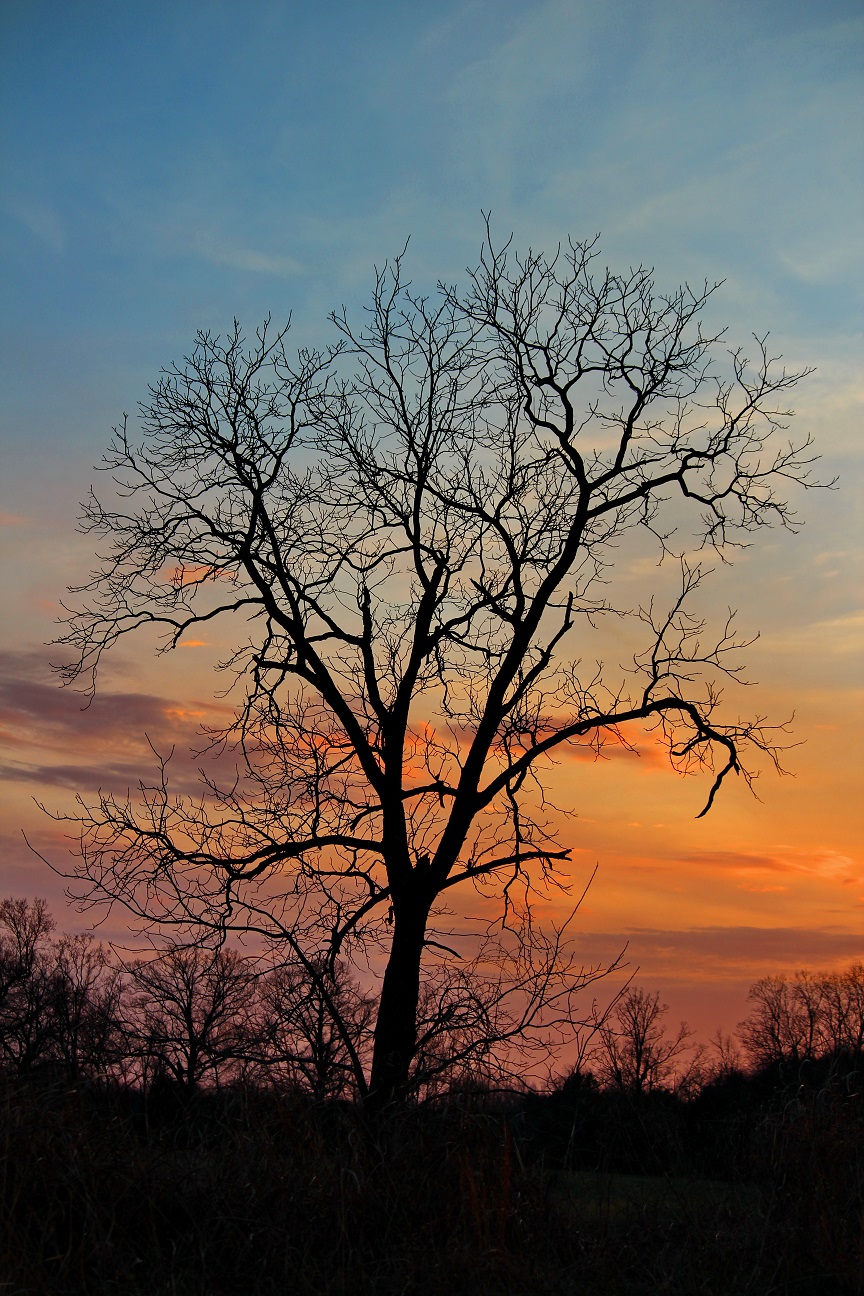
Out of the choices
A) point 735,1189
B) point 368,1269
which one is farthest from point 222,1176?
point 735,1189

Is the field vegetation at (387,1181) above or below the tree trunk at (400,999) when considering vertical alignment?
below

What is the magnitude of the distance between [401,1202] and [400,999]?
4.38 metres

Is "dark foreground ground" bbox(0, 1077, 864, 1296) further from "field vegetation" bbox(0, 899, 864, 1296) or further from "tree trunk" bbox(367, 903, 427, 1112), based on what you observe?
"tree trunk" bbox(367, 903, 427, 1112)

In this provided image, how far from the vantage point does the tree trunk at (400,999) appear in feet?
33.4

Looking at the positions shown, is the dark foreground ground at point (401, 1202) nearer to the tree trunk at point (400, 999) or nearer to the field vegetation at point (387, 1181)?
the field vegetation at point (387, 1181)

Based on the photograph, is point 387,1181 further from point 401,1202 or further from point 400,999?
point 400,999

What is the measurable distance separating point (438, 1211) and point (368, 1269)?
69cm

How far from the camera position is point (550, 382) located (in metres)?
13.2

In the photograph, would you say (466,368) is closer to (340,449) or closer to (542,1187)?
(340,449)

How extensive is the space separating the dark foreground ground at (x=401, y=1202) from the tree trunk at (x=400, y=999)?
6.51 ft

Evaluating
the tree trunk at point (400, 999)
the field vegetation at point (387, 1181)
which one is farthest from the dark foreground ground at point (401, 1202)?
the tree trunk at point (400, 999)

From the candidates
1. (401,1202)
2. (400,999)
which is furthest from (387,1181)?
(400,999)

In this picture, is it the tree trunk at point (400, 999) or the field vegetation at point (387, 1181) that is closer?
the field vegetation at point (387, 1181)

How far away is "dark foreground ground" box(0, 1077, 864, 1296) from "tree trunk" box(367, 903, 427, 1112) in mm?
1984
